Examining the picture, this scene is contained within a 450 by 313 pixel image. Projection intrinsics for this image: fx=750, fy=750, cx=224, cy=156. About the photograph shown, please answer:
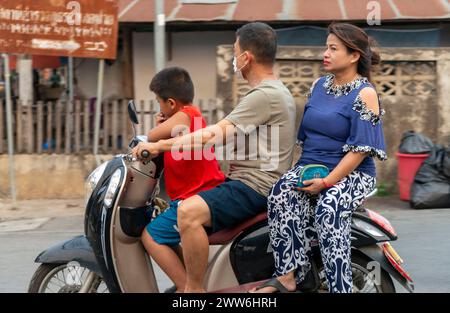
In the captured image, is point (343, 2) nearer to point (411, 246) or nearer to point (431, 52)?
point (431, 52)

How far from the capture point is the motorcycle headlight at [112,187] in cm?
394

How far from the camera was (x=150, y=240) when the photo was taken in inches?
158

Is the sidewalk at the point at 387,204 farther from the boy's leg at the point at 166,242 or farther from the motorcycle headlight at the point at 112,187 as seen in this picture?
the motorcycle headlight at the point at 112,187

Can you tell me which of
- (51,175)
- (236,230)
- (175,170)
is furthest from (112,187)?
(51,175)

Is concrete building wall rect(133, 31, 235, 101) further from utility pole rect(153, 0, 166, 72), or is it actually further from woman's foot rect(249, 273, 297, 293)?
woman's foot rect(249, 273, 297, 293)

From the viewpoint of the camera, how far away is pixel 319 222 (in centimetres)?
379

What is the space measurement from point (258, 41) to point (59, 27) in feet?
18.9

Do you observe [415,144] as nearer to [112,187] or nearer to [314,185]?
[314,185]

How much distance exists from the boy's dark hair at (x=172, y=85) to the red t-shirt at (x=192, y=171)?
8cm

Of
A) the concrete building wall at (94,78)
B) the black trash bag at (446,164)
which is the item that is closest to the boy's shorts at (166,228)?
the black trash bag at (446,164)

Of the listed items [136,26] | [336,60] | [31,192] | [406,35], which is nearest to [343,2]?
[406,35]

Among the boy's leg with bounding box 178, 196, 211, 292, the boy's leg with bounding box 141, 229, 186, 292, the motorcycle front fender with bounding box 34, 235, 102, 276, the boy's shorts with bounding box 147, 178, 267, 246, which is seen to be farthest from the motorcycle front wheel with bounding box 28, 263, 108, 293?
the boy's leg with bounding box 178, 196, 211, 292

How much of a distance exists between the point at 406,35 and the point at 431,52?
2.35m

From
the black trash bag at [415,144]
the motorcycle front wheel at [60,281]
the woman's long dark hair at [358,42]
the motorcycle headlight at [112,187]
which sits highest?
the woman's long dark hair at [358,42]
